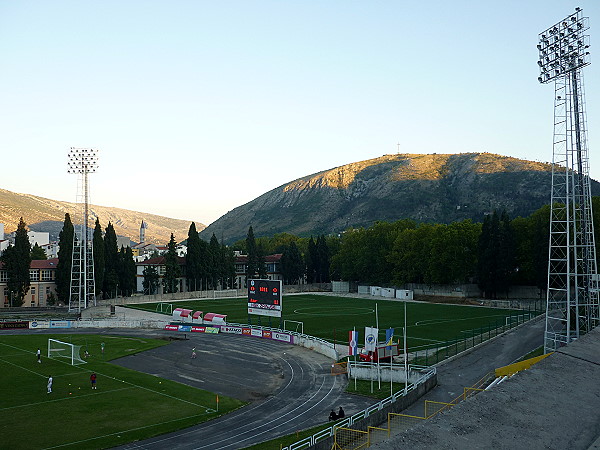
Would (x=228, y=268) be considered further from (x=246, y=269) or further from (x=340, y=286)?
(x=340, y=286)

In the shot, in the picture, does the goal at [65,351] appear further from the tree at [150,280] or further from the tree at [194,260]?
the tree at [150,280]

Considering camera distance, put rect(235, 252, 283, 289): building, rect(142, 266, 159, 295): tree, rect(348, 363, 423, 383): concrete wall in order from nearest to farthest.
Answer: rect(348, 363, 423, 383): concrete wall → rect(142, 266, 159, 295): tree → rect(235, 252, 283, 289): building

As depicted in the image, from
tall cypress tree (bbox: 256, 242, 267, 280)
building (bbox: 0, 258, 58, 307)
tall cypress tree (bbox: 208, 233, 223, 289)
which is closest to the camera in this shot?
building (bbox: 0, 258, 58, 307)

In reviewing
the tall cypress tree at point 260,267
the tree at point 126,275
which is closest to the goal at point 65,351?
the tree at point 126,275

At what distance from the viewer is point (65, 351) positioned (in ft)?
168

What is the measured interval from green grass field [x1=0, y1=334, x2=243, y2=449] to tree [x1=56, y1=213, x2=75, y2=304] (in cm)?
4663

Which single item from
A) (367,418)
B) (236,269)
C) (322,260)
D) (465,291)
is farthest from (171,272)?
(367,418)

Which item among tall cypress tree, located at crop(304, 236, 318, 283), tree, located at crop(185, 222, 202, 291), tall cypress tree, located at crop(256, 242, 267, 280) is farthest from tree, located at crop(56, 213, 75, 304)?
tall cypress tree, located at crop(304, 236, 318, 283)

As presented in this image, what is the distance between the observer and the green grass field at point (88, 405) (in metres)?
28.8

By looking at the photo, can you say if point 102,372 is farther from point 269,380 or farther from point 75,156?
point 75,156

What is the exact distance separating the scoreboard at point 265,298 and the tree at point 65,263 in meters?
47.8

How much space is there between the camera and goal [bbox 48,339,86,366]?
159 feet

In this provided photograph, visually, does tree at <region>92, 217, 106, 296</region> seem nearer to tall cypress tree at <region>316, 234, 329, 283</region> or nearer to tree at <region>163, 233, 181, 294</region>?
tree at <region>163, 233, 181, 294</region>

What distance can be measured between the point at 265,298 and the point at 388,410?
111 ft
